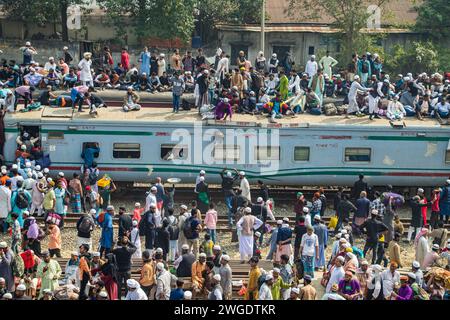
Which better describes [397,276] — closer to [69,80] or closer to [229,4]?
[69,80]

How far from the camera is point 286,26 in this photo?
41.1 metres

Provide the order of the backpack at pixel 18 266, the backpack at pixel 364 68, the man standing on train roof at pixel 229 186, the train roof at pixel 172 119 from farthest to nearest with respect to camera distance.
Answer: the backpack at pixel 364 68 → the train roof at pixel 172 119 → the man standing on train roof at pixel 229 186 → the backpack at pixel 18 266

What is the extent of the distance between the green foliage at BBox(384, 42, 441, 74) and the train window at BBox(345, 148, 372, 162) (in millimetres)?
12554

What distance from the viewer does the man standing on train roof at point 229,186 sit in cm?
2575

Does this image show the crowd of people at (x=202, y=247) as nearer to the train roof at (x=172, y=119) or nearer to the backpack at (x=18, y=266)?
the backpack at (x=18, y=266)

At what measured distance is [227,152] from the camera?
2773 cm

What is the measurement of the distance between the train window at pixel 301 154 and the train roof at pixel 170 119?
30.5 inches

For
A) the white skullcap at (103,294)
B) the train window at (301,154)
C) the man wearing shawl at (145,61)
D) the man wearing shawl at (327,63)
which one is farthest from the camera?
the man wearing shawl at (327,63)

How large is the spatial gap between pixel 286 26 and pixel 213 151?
14.7 meters

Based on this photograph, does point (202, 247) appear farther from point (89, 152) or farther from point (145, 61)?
point (145, 61)

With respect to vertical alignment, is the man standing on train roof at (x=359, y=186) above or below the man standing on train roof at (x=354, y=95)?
below

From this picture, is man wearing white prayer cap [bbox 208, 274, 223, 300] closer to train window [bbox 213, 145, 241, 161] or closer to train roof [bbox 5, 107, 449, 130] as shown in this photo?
train window [bbox 213, 145, 241, 161]

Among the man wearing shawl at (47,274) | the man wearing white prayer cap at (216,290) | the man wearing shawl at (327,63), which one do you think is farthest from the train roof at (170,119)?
the man wearing white prayer cap at (216,290)

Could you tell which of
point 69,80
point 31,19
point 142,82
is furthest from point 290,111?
point 31,19
